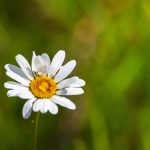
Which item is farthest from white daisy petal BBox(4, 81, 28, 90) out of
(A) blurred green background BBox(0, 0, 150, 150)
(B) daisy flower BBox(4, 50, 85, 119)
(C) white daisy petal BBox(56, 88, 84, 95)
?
(A) blurred green background BBox(0, 0, 150, 150)

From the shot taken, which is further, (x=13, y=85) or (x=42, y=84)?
(x=42, y=84)

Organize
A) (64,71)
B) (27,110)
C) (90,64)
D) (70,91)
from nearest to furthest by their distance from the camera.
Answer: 1. (27,110)
2. (70,91)
3. (64,71)
4. (90,64)

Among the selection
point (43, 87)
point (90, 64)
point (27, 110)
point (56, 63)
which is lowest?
point (27, 110)

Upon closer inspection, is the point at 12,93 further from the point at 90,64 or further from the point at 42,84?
the point at 90,64

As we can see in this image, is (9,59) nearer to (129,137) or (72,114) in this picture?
(72,114)

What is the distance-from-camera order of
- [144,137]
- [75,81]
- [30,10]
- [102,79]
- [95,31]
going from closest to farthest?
[75,81] → [144,137] → [102,79] → [95,31] → [30,10]

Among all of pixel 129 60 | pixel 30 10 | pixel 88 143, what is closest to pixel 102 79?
pixel 129 60

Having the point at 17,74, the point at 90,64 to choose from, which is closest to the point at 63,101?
the point at 17,74
